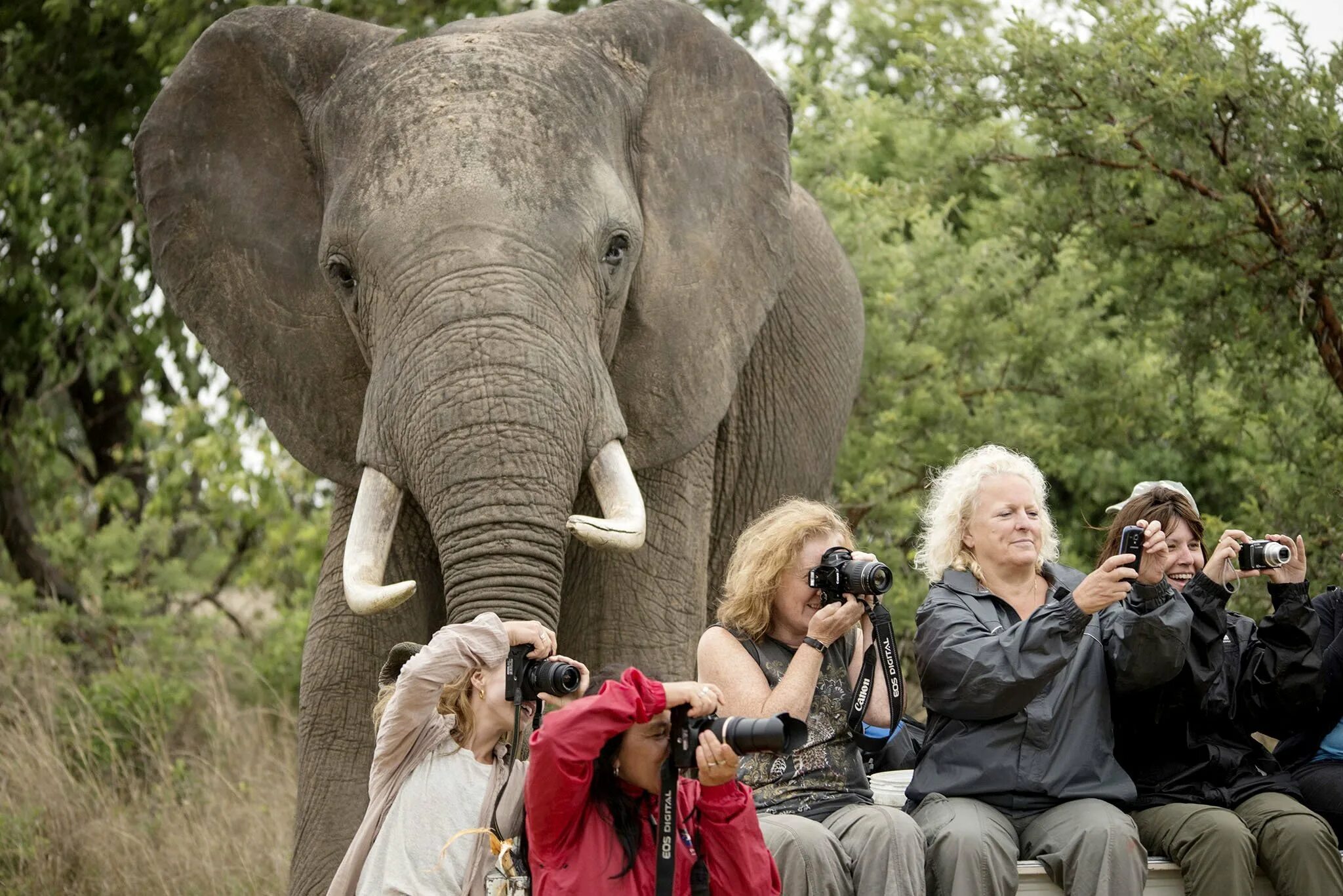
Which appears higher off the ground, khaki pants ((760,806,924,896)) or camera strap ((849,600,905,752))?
camera strap ((849,600,905,752))

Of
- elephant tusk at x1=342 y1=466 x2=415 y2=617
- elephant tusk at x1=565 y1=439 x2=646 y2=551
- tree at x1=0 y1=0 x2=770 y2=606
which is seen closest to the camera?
elephant tusk at x1=565 y1=439 x2=646 y2=551

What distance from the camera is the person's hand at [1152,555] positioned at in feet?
17.0

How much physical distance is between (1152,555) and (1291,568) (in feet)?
2.06

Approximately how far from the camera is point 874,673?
5.43m

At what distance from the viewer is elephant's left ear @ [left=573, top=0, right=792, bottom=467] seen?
6781 mm

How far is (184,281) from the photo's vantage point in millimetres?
7078

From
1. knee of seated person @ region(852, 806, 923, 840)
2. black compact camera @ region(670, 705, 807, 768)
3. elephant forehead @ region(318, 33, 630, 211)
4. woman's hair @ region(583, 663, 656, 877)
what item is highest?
elephant forehead @ region(318, 33, 630, 211)

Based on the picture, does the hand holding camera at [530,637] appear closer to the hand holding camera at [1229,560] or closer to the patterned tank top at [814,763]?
the patterned tank top at [814,763]

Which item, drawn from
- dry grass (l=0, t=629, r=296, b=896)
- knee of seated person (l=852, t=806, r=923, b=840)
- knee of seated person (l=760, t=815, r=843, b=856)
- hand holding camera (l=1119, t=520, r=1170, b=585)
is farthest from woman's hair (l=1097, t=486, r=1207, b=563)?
dry grass (l=0, t=629, r=296, b=896)

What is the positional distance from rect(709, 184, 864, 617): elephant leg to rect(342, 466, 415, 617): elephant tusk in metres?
2.05

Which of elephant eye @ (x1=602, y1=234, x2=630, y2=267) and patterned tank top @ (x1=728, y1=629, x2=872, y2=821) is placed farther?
elephant eye @ (x1=602, y1=234, x2=630, y2=267)

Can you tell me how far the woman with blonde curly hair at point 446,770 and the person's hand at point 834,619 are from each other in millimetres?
615

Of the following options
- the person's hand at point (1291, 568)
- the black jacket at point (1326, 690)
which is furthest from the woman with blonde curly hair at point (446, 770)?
the black jacket at point (1326, 690)

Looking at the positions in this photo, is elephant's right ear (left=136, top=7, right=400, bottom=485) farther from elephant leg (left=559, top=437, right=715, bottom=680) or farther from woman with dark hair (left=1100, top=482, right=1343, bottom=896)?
woman with dark hair (left=1100, top=482, right=1343, bottom=896)
